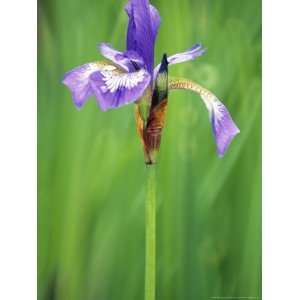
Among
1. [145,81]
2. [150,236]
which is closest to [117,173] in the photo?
[150,236]

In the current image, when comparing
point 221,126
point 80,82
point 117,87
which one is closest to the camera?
point 117,87

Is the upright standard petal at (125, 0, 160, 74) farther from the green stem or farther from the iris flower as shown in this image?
the green stem

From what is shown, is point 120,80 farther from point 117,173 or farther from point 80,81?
point 117,173

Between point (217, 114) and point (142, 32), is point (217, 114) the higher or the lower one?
the lower one

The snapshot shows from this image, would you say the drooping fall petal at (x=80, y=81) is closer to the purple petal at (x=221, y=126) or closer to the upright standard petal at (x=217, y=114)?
the upright standard petal at (x=217, y=114)

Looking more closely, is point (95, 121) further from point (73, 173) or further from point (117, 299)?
point (117, 299)

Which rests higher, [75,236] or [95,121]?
[95,121]
